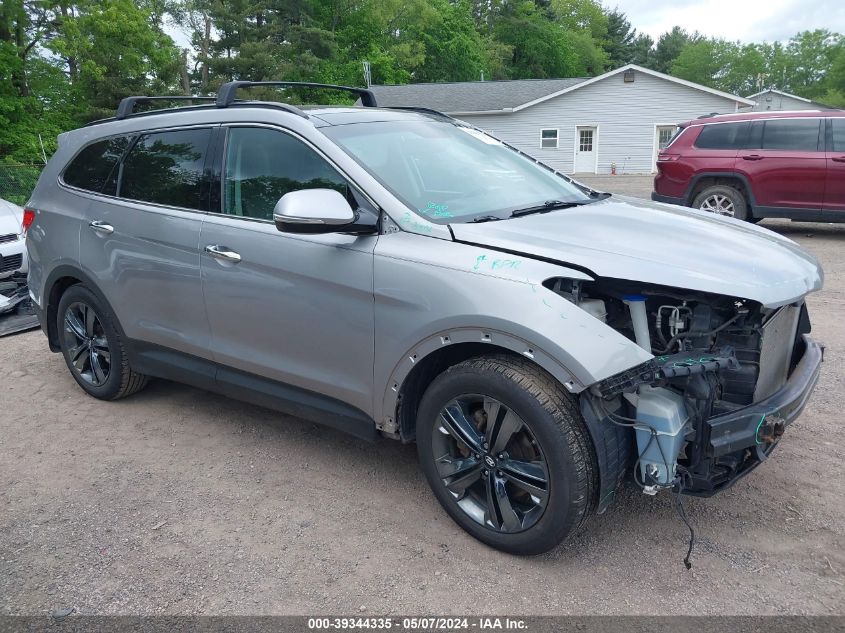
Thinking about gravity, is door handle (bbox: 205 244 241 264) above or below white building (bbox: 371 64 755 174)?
below

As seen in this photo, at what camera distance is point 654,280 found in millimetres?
2639

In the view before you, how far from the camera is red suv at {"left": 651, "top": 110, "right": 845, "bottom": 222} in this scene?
9.91m

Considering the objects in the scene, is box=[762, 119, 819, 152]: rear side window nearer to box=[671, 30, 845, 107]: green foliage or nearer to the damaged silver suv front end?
the damaged silver suv front end

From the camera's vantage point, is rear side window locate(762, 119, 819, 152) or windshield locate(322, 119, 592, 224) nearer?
windshield locate(322, 119, 592, 224)

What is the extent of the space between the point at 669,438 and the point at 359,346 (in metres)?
1.38

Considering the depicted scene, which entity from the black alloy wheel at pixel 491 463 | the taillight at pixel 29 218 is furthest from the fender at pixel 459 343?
the taillight at pixel 29 218

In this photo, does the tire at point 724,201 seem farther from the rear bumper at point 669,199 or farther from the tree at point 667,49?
the tree at point 667,49

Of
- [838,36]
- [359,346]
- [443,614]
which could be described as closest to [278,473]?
[359,346]

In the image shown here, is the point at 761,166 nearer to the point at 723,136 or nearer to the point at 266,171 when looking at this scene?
the point at 723,136

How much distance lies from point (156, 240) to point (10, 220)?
196 inches

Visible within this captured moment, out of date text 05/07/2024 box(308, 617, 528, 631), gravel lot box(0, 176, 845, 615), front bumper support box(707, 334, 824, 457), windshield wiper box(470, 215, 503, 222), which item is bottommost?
date text 05/07/2024 box(308, 617, 528, 631)

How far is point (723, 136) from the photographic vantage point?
10828 millimetres

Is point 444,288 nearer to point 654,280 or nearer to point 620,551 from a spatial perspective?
point 654,280

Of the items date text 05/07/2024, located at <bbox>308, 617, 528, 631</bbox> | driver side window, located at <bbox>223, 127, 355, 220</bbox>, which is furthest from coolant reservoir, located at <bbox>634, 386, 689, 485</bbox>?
driver side window, located at <bbox>223, 127, 355, 220</bbox>
